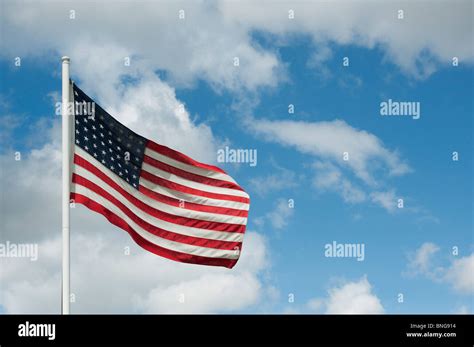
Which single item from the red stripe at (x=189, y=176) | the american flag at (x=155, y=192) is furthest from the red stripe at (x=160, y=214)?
the red stripe at (x=189, y=176)

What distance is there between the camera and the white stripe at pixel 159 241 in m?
18.5

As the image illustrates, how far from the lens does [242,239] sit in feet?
→ 67.7

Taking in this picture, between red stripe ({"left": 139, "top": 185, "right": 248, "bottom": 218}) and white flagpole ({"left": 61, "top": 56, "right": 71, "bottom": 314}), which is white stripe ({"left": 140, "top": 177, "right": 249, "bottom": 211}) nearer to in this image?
red stripe ({"left": 139, "top": 185, "right": 248, "bottom": 218})

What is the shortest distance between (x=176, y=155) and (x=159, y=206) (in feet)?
4.62

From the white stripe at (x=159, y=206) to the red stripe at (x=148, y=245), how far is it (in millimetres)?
525

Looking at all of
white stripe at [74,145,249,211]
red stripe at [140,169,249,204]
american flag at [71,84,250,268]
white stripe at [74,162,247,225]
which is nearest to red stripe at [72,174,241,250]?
american flag at [71,84,250,268]

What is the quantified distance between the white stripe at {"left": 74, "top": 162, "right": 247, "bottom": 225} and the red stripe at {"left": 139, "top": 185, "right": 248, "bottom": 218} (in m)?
0.08

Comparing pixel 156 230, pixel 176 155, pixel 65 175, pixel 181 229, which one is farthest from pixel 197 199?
pixel 65 175

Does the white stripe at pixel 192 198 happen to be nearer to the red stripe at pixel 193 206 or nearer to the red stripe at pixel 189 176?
the red stripe at pixel 193 206

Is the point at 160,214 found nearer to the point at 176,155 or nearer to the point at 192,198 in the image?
the point at 192,198
